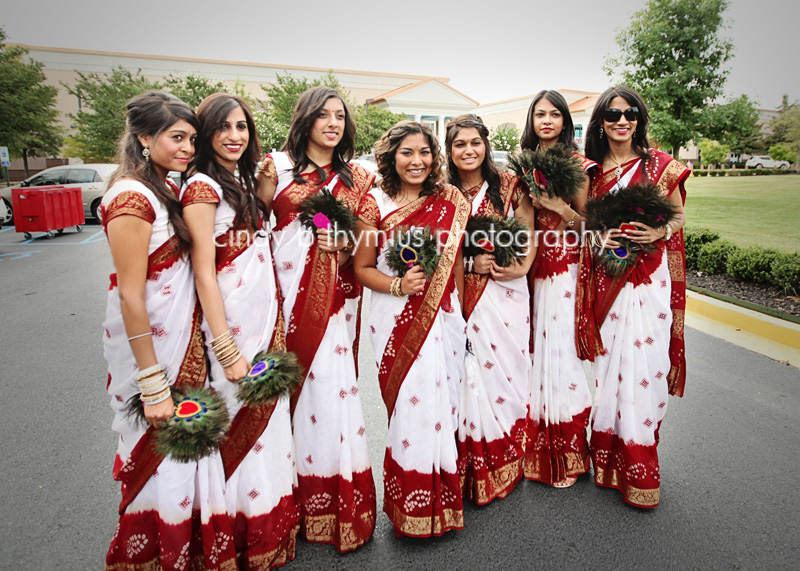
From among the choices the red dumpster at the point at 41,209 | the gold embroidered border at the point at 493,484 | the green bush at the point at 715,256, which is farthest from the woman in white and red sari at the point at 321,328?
the red dumpster at the point at 41,209

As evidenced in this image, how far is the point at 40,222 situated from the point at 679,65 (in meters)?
14.7

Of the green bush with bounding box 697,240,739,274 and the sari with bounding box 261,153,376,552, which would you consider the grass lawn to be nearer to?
the green bush with bounding box 697,240,739,274

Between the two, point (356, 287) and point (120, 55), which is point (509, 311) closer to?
point (356, 287)

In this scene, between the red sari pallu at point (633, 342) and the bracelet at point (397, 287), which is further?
the red sari pallu at point (633, 342)

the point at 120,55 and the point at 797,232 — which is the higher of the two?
the point at 120,55

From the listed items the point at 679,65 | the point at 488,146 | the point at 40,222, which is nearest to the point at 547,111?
the point at 488,146

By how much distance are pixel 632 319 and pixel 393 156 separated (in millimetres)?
1550

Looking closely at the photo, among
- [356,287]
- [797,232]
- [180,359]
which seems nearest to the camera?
[180,359]

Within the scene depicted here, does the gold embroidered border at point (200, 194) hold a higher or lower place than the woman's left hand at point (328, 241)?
higher

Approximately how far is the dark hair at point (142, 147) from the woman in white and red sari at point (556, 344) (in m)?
1.83

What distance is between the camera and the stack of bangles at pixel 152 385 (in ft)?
6.24

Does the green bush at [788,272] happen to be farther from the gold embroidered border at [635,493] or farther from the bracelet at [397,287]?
the bracelet at [397,287]

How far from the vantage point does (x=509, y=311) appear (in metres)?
2.65

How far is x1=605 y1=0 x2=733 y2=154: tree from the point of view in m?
9.27
